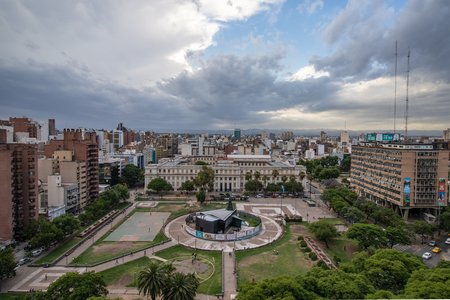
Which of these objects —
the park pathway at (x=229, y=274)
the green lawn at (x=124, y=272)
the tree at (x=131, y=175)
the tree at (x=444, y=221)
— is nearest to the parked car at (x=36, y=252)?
the green lawn at (x=124, y=272)

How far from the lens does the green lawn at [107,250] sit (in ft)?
154

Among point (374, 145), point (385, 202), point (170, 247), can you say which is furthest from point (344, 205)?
point (170, 247)

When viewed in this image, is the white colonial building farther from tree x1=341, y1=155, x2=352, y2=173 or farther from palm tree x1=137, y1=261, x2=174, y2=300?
palm tree x1=137, y1=261, x2=174, y2=300

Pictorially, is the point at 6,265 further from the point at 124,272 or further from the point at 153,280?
the point at 153,280

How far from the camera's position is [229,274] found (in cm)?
Answer: 4256

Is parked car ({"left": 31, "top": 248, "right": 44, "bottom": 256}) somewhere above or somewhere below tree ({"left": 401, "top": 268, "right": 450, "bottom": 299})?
below

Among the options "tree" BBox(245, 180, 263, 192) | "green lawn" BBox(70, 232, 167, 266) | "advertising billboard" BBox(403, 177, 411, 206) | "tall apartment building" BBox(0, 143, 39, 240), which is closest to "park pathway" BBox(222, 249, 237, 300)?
"green lawn" BBox(70, 232, 167, 266)

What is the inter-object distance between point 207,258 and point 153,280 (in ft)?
57.1

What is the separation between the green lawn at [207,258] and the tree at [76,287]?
12.9 metres

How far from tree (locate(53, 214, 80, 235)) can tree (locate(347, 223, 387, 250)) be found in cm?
5109

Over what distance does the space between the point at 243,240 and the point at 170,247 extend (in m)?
14.0

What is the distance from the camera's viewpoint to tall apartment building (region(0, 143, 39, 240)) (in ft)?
174

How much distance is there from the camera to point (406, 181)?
235 feet

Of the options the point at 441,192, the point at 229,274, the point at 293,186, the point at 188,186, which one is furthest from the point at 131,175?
the point at 441,192
